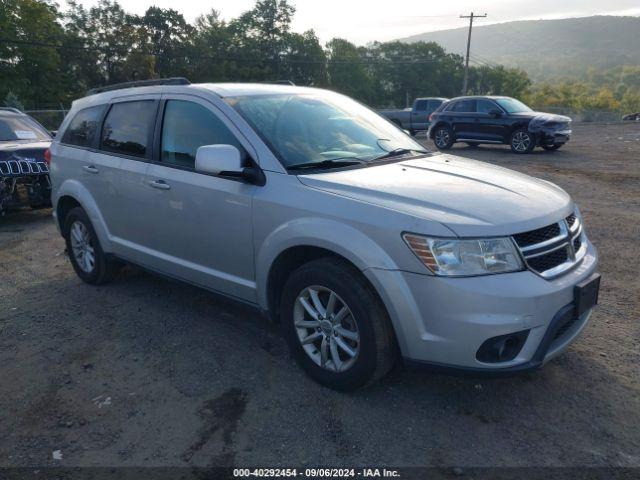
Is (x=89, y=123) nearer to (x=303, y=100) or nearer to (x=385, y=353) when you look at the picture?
(x=303, y=100)

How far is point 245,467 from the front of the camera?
2.68m

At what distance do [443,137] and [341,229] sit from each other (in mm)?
15733

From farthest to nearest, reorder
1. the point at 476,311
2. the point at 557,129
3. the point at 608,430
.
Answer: the point at 557,129 < the point at 608,430 < the point at 476,311

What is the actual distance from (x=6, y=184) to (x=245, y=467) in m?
6.88

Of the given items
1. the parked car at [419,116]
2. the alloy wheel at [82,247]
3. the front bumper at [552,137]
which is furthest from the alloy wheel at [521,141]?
the alloy wheel at [82,247]

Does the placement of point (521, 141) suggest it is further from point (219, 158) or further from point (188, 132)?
point (219, 158)

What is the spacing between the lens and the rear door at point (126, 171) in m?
4.34

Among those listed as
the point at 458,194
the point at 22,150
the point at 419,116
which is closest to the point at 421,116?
the point at 419,116

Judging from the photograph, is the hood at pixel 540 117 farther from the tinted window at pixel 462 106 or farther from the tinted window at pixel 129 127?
the tinted window at pixel 129 127

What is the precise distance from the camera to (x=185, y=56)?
57.9 m

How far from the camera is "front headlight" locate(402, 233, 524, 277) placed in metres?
2.72

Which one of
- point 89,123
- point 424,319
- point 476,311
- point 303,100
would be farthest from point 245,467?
point 89,123

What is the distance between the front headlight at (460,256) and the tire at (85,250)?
340 cm

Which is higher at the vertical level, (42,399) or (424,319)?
(424,319)
